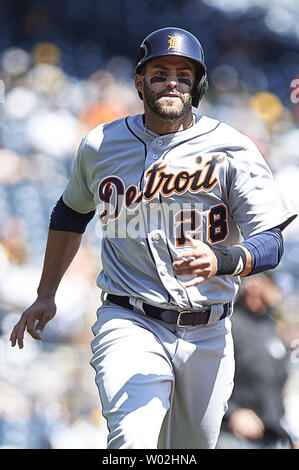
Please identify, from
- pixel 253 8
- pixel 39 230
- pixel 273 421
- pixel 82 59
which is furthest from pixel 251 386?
pixel 253 8

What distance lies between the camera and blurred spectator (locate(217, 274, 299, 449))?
4180 millimetres

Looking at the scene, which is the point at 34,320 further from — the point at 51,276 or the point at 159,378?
the point at 159,378

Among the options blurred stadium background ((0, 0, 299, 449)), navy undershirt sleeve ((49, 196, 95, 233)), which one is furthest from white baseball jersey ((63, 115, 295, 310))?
blurred stadium background ((0, 0, 299, 449))

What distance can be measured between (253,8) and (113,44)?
4.42ft

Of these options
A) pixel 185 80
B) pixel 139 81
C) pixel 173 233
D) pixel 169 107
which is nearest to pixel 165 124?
pixel 169 107

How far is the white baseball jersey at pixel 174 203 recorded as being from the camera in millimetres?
3021

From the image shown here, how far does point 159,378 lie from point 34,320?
85 centimetres

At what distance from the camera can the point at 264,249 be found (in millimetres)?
2861

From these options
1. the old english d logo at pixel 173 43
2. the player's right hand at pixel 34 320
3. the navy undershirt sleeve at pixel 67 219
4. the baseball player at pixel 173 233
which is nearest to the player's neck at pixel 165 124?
the baseball player at pixel 173 233

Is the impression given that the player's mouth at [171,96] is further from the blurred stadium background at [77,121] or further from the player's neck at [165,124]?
the blurred stadium background at [77,121]

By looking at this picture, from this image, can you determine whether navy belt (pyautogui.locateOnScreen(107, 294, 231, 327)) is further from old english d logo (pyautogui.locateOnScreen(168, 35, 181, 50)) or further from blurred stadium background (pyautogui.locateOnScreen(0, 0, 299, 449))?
blurred stadium background (pyautogui.locateOnScreen(0, 0, 299, 449))

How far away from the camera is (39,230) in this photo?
20.6 feet

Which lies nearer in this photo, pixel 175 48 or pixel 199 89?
pixel 175 48

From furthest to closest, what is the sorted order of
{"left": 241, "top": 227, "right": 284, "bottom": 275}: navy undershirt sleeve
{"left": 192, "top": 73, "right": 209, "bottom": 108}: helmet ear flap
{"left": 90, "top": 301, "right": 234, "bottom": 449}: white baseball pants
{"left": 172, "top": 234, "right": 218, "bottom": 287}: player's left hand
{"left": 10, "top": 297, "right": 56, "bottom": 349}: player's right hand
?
1. {"left": 10, "top": 297, "right": 56, "bottom": 349}: player's right hand
2. {"left": 192, "top": 73, "right": 209, "bottom": 108}: helmet ear flap
3. {"left": 241, "top": 227, "right": 284, "bottom": 275}: navy undershirt sleeve
4. {"left": 90, "top": 301, "right": 234, "bottom": 449}: white baseball pants
5. {"left": 172, "top": 234, "right": 218, "bottom": 287}: player's left hand
